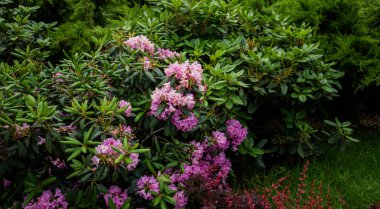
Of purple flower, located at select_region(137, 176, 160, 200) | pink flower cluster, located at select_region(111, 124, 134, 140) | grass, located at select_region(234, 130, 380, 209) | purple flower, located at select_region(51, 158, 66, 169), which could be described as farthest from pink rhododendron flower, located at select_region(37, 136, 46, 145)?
grass, located at select_region(234, 130, 380, 209)

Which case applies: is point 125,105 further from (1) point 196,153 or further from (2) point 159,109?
(1) point 196,153

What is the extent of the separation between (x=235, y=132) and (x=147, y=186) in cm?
96

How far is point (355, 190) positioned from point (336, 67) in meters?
1.35

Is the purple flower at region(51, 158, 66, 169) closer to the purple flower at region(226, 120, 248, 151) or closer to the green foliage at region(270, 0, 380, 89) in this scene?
the purple flower at region(226, 120, 248, 151)

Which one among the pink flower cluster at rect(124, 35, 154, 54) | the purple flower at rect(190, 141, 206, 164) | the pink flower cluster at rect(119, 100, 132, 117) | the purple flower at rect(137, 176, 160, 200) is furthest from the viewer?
the pink flower cluster at rect(124, 35, 154, 54)

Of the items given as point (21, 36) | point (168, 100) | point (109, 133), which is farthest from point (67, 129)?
point (21, 36)

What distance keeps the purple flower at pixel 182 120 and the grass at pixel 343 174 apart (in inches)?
38.1

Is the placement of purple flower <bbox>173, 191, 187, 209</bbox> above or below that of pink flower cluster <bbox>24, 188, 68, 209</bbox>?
below

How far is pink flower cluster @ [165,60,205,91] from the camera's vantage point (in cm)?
319

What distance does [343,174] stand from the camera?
13.6ft

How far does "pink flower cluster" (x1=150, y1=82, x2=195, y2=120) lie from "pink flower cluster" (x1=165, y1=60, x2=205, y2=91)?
0.28 feet

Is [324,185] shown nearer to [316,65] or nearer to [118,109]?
[316,65]

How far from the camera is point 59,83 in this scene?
3.52 meters

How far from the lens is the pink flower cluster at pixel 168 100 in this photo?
3102 mm
